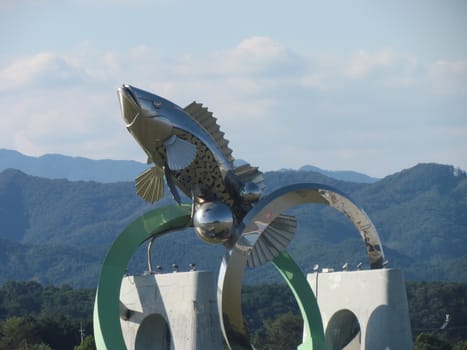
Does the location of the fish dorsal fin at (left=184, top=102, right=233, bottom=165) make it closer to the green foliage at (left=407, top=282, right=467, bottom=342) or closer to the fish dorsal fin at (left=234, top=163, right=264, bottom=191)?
the fish dorsal fin at (left=234, top=163, right=264, bottom=191)

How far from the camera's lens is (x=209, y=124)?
2380 cm

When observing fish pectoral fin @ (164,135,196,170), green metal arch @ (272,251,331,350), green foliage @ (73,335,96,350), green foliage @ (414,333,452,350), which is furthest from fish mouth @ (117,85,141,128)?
green foliage @ (414,333,452,350)

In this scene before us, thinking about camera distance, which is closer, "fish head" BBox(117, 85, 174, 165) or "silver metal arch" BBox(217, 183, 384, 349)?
"fish head" BBox(117, 85, 174, 165)

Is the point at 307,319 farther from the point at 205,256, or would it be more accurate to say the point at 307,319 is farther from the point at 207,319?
the point at 205,256

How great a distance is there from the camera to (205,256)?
124125 mm

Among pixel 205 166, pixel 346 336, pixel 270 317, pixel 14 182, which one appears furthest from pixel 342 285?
pixel 14 182

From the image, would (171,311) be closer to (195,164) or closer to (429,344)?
(195,164)

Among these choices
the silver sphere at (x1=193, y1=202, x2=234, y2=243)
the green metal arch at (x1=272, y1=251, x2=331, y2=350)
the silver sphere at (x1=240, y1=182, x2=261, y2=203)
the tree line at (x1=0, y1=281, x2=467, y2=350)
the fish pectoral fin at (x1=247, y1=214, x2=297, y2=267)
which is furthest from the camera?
the tree line at (x1=0, y1=281, x2=467, y2=350)

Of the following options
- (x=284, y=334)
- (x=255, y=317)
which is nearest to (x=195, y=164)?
(x=284, y=334)

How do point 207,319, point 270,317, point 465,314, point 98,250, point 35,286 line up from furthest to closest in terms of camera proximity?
1. point 98,250
2. point 35,286
3. point 270,317
4. point 465,314
5. point 207,319

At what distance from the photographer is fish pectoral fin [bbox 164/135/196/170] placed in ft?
74.6

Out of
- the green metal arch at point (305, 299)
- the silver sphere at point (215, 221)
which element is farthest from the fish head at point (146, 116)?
the green metal arch at point (305, 299)

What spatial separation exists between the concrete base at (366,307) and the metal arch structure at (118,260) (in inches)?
169

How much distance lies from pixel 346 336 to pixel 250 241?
634cm
